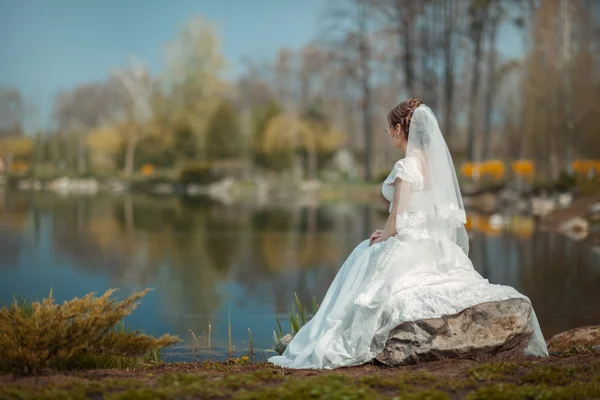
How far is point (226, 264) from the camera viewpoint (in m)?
9.28

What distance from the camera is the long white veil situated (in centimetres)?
382

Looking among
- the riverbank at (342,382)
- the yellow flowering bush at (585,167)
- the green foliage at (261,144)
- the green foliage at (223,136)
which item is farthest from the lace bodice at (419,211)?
the green foliage at (223,136)

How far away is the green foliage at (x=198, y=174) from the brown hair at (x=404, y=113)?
2506 centimetres

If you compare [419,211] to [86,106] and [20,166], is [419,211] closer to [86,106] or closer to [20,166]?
[20,166]

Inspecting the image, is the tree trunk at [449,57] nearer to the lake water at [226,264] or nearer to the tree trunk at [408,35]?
the tree trunk at [408,35]

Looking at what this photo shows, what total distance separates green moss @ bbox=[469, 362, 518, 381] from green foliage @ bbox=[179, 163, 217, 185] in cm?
2584

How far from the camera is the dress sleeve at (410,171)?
3793 mm

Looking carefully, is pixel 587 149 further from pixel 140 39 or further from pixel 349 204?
pixel 140 39

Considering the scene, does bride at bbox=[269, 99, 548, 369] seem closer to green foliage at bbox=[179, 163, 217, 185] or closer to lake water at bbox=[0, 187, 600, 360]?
lake water at bbox=[0, 187, 600, 360]

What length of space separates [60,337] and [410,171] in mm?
1817

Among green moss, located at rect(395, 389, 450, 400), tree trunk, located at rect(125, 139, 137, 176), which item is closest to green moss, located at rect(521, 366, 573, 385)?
green moss, located at rect(395, 389, 450, 400)

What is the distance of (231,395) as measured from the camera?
9.17 ft

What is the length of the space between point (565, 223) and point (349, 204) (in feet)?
26.2

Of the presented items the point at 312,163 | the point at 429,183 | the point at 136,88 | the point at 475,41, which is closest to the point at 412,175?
the point at 429,183
